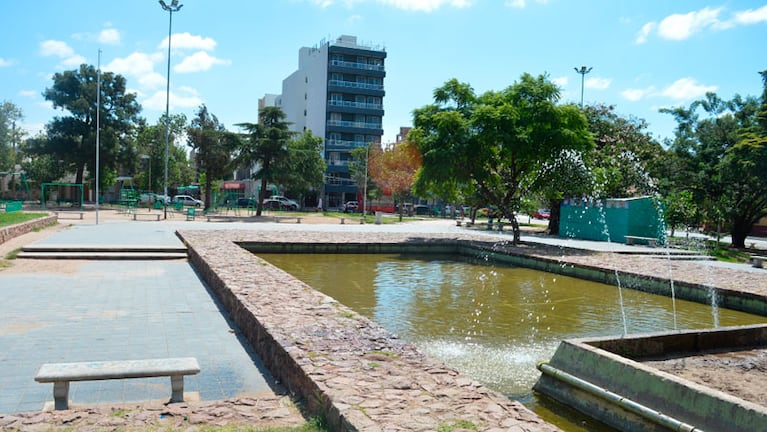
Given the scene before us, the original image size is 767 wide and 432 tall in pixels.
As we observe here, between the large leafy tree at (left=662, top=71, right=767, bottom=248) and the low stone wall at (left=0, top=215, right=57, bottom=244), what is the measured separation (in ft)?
92.4

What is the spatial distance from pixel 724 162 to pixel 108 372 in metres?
29.9

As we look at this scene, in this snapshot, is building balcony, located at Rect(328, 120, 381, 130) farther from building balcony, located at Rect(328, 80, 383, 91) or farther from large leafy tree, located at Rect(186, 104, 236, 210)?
large leafy tree, located at Rect(186, 104, 236, 210)

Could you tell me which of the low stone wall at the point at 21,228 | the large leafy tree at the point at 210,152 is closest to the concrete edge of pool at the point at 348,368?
the low stone wall at the point at 21,228

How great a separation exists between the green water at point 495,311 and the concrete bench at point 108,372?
334cm

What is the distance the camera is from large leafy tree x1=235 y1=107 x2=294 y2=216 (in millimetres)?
42656

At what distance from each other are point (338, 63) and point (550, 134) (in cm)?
5305

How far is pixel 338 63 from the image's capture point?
71875 millimetres

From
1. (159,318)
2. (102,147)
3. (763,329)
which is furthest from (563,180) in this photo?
(102,147)

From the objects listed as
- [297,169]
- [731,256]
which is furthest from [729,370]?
[297,169]

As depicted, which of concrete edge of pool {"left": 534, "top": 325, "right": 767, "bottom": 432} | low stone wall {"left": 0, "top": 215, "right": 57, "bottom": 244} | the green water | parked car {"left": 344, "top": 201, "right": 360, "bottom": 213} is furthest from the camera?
parked car {"left": 344, "top": 201, "right": 360, "bottom": 213}

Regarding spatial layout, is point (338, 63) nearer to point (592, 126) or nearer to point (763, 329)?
point (592, 126)

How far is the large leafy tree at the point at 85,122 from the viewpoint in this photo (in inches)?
1953

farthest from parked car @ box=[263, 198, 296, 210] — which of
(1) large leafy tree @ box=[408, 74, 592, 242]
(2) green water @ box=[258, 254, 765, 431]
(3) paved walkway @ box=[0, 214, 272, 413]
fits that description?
(3) paved walkway @ box=[0, 214, 272, 413]

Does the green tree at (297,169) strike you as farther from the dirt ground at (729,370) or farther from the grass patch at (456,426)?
the grass patch at (456,426)
